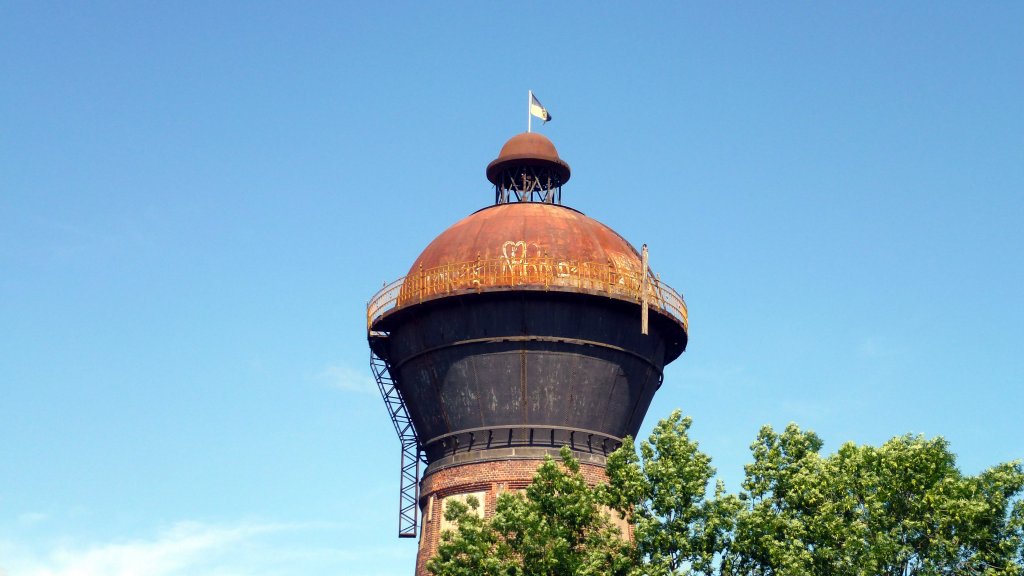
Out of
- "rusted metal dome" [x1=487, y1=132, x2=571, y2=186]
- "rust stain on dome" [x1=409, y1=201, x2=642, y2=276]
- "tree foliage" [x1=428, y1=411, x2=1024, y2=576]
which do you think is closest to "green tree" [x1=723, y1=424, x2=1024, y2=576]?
"tree foliage" [x1=428, y1=411, x2=1024, y2=576]

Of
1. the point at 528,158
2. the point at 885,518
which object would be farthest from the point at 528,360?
the point at 885,518

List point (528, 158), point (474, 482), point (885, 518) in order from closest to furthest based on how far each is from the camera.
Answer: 1. point (885, 518)
2. point (474, 482)
3. point (528, 158)

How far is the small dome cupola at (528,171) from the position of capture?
4072 centimetres

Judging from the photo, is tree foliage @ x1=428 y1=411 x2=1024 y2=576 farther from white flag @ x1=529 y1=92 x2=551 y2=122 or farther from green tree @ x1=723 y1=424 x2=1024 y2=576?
white flag @ x1=529 y1=92 x2=551 y2=122

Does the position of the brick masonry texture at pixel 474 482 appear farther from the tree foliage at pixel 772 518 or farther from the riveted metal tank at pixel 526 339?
the tree foliage at pixel 772 518

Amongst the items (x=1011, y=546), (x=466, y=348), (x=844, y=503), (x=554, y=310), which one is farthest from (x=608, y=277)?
(x=1011, y=546)

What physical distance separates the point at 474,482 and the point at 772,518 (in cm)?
981

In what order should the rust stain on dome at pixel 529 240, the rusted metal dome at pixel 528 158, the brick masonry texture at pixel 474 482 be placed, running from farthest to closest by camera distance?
the rusted metal dome at pixel 528 158, the rust stain on dome at pixel 529 240, the brick masonry texture at pixel 474 482

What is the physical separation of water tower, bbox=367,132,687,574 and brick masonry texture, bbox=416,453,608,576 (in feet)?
0.11

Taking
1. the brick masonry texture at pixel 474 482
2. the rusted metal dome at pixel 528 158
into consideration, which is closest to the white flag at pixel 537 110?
the rusted metal dome at pixel 528 158

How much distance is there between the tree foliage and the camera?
1062 inches

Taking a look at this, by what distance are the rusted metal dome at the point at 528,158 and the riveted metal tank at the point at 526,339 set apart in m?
3.30

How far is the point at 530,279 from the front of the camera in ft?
117

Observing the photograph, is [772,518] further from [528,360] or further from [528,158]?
[528,158]
